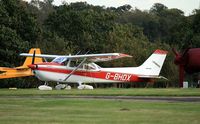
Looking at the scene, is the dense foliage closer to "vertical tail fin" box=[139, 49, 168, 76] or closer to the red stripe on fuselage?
"vertical tail fin" box=[139, 49, 168, 76]

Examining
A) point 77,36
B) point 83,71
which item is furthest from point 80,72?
point 77,36

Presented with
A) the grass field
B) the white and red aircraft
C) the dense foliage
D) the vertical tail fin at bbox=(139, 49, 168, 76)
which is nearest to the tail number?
the white and red aircraft

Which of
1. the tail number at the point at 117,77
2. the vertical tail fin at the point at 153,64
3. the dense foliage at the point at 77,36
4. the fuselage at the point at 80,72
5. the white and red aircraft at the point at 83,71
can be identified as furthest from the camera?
the dense foliage at the point at 77,36

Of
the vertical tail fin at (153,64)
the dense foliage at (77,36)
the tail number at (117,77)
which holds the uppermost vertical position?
the dense foliage at (77,36)

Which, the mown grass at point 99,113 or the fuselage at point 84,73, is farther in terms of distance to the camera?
the fuselage at point 84,73

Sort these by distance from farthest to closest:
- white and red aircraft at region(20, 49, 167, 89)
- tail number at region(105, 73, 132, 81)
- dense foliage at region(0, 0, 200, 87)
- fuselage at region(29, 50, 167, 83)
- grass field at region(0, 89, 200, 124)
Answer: dense foliage at region(0, 0, 200, 87) → tail number at region(105, 73, 132, 81) → fuselage at region(29, 50, 167, 83) → white and red aircraft at region(20, 49, 167, 89) → grass field at region(0, 89, 200, 124)

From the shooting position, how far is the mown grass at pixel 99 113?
18.7 meters

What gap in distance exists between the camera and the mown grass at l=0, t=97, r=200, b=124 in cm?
1873

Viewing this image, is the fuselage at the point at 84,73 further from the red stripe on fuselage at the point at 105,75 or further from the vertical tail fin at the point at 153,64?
the vertical tail fin at the point at 153,64

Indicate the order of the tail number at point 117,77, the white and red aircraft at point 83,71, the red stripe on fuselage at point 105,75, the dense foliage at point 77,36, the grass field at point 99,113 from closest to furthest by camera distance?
the grass field at point 99,113 < the white and red aircraft at point 83,71 < the red stripe on fuselage at point 105,75 < the tail number at point 117,77 < the dense foliage at point 77,36

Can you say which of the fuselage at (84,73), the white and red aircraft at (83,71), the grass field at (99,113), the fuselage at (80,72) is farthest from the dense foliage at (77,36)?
the grass field at (99,113)

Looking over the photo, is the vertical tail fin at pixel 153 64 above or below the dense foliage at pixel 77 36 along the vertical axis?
below

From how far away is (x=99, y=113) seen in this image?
2131 centimetres

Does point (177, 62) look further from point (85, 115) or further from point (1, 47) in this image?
point (1, 47)
